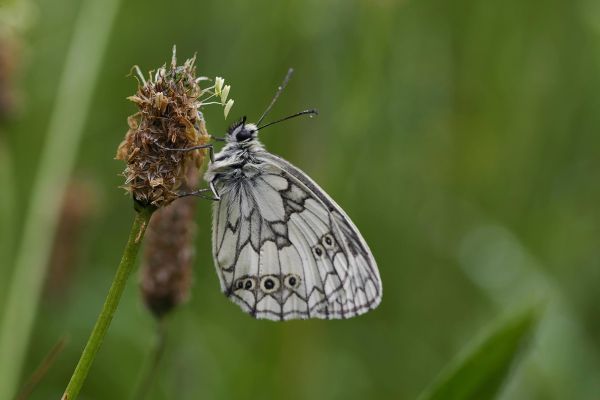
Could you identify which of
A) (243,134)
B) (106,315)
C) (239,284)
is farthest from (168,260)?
(106,315)

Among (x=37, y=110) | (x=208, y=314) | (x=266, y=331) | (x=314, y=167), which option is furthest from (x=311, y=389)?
(x=37, y=110)

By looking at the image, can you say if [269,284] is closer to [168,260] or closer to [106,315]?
[168,260]

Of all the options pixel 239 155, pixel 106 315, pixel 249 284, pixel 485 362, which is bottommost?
pixel 485 362

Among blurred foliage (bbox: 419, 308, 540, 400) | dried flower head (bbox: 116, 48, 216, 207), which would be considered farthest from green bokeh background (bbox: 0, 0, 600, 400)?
blurred foliage (bbox: 419, 308, 540, 400)

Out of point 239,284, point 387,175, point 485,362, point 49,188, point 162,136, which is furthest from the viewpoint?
point 387,175

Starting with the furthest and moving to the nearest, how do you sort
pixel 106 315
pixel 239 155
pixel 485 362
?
pixel 239 155, pixel 485 362, pixel 106 315

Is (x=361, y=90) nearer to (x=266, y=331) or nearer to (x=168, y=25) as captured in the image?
(x=266, y=331)

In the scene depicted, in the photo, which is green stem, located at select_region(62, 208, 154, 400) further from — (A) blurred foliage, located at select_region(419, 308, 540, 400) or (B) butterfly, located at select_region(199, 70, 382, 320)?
(B) butterfly, located at select_region(199, 70, 382, 320)
